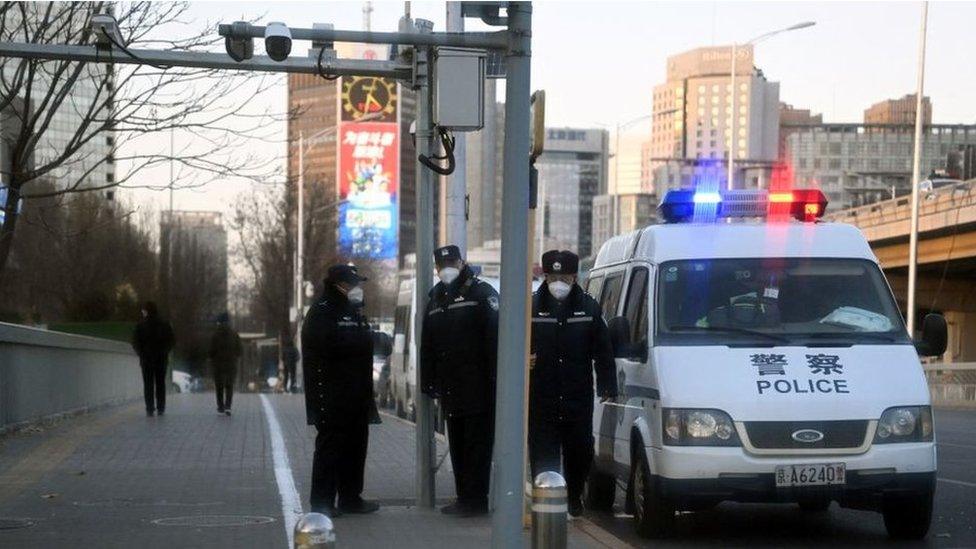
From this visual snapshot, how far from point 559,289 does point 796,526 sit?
8.53ft

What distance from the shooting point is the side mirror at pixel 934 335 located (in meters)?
11.6

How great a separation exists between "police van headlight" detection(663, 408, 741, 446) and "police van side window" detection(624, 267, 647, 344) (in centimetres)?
106

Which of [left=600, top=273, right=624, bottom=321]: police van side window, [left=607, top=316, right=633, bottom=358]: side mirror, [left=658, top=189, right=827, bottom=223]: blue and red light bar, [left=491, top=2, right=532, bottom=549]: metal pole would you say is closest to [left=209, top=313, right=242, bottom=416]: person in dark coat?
[left=600, top=273, right=624, bottom=321]: police van side window

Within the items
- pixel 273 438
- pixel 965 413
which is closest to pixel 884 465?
pixel 273 438

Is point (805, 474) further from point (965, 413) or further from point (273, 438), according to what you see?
point (965, 413)

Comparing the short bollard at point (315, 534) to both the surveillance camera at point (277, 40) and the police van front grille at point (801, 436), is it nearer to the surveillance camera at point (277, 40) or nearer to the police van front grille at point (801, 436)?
the surveillance camera at point (277, 40)

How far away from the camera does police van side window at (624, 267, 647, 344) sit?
12.1m

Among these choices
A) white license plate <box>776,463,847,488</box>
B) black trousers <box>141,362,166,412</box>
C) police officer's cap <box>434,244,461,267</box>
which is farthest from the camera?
black trousers <box>141,362,166,412</box>

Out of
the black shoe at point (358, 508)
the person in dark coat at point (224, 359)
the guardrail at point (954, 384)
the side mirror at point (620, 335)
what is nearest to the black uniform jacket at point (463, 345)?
the side mirror at point (620, 335)

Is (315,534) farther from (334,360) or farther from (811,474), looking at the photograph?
(334,360)

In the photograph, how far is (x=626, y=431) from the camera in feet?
39.3

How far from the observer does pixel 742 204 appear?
1277cm

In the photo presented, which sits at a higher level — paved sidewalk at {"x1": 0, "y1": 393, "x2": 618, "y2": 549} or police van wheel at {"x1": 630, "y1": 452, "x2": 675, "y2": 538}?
police van wheel at {"x1": 630, "y1": 452, "x2": 675, "y2": 538}

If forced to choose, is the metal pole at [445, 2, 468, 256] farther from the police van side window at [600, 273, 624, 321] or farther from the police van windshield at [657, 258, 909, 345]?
the police van windshield at [657, 258, 909, 345]
